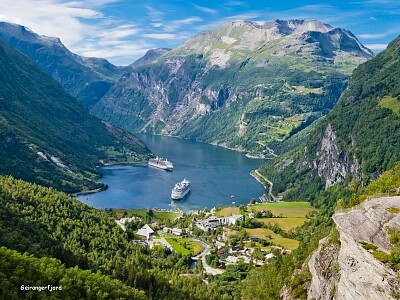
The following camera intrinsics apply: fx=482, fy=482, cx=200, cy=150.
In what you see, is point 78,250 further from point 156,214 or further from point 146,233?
point 156,214

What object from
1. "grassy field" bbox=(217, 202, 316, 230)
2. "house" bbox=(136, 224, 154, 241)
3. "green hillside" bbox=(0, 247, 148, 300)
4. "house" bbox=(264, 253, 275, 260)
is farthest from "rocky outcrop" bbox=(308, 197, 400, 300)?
"grassy field" bbox=(217, 202, 316, 230)

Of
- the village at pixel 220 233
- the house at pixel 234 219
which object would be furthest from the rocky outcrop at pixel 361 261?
the house at pixel 234 219

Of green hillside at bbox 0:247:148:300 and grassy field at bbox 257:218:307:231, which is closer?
green hillside at bbox 0:247:148:300

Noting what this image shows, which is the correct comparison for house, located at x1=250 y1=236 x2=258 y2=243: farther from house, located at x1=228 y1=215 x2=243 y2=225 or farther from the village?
house, located at x1=228 y1=215 x2=243 y2=225

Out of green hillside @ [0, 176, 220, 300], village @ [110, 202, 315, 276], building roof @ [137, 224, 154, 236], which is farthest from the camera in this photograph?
building roof @ [137, 224, 154, 236]

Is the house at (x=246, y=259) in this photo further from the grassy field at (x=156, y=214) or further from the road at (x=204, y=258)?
the grassy field at (x=156, y=214)

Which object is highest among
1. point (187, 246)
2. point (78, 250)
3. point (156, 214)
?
point (156, 214)

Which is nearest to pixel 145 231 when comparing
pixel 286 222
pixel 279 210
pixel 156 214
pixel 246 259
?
pixel 246 259
